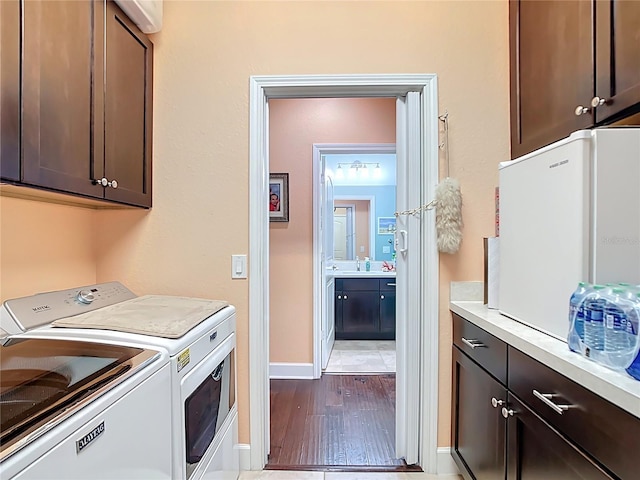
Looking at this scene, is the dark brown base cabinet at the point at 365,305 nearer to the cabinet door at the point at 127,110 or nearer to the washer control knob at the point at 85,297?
the cabinet door at the point at 127,110

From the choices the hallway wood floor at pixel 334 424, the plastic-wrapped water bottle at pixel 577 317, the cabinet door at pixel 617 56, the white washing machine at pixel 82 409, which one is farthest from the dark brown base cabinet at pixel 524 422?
the white washing machine at pixel 82 409

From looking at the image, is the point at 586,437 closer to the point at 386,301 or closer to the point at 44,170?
the point at 44,170

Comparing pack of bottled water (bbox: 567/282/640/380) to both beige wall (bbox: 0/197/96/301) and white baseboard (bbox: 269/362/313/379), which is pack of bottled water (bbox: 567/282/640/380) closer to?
beige wall (bbox: 0/197/96/301)

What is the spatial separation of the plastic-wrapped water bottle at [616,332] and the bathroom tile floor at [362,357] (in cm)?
254

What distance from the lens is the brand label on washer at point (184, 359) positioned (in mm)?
1191

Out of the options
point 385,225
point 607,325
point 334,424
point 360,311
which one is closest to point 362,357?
point 360,311

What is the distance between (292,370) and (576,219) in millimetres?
2537

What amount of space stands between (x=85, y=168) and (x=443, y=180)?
156 cm

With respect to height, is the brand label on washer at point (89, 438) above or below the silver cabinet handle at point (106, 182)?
below

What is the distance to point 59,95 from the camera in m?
1.23

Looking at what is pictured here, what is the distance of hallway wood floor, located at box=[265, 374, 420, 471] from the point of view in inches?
75.4

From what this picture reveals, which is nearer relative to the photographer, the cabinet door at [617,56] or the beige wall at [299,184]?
the cabinet door at [617,56]

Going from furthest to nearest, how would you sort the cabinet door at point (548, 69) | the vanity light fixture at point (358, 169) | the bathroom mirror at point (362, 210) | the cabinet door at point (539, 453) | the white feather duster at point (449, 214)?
the bathroom mirror at point (362, 210) < the vanity light fixture at point (358, 169) < the white feather duster at point (449, 214) < the cabinet door at point (548, 69) < the cabinet door at point (539, 453)

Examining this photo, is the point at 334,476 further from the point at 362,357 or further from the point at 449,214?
the point at 362,357
